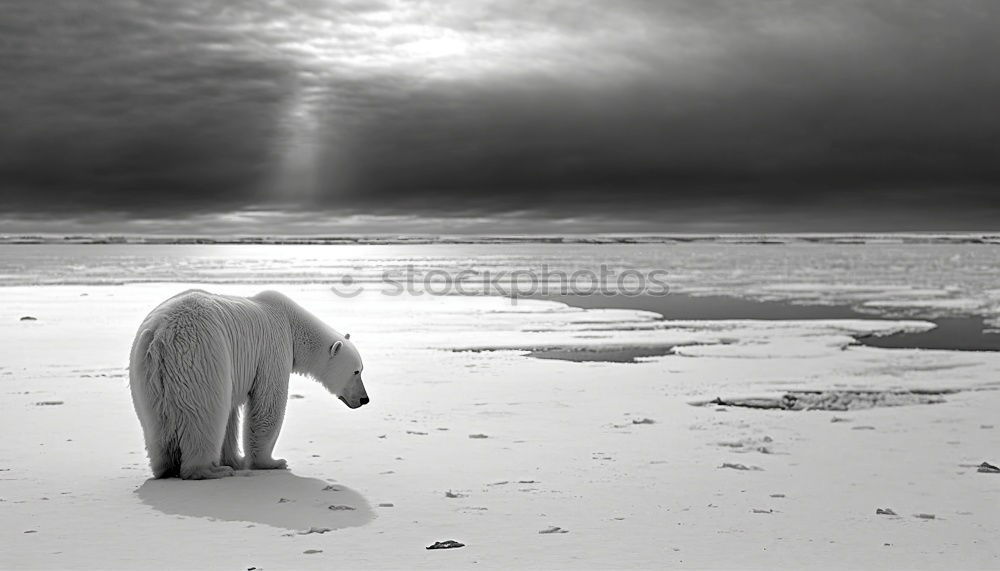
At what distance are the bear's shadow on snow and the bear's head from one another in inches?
37.3

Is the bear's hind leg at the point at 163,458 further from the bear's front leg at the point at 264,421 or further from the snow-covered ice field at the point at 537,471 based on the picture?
the bear's front leg at the point at 264,421

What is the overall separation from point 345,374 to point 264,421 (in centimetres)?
73

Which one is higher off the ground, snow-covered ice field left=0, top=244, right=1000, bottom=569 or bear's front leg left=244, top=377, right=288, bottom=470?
bear's front leg left=244, top=377, right=288, bottom=470

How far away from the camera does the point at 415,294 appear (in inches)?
1023

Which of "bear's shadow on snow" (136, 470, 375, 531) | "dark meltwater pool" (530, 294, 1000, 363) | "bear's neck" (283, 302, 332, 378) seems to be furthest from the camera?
"dark meltwater pool" (530, 294, 1000, 363)

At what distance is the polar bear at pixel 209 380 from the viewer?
5.42 m

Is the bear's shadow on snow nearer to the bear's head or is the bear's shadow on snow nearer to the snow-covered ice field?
the snow-covered ice field

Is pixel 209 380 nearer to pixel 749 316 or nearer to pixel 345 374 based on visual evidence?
pixel 345 374

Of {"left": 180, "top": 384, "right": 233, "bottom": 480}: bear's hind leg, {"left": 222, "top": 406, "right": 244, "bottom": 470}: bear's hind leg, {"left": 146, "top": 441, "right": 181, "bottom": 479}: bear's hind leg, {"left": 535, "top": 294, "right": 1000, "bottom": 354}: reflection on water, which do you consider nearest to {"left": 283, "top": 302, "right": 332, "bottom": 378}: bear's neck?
{"left": 222, "top": 406, "right": 244, "bottom": 470}: bear's hind leg

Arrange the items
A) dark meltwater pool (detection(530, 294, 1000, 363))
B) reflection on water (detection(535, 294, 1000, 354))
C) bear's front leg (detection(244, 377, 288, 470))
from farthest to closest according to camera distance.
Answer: reflection on water (detection(535, 294, 1000, 354)), dark meltwater pool (detection(530, 294, 1000, 363)), bear's front leg (detection(244, 377, 288, 470))

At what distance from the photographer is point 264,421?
6023mm

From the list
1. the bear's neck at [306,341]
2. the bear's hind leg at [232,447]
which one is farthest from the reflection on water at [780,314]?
the bear's hind leg at [232,447]

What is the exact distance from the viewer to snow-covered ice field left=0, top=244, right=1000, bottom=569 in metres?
4.27

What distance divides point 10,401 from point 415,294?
58.8 feet
